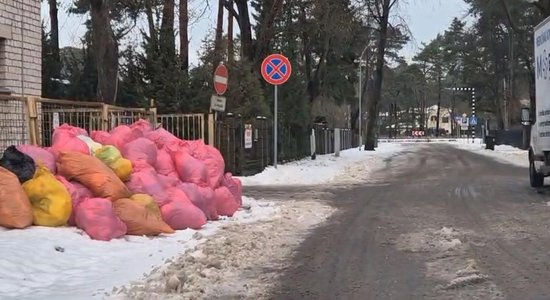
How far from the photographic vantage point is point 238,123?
64.4ft

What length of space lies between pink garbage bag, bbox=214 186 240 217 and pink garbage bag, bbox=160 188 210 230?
1.09 m

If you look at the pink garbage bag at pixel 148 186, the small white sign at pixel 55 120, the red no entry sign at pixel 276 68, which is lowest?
the pink garbage bag at pixel 148 186

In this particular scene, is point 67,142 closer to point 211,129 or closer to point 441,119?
point 211,129

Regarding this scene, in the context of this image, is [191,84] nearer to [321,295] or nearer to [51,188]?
[51,188]

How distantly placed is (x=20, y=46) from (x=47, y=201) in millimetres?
6974

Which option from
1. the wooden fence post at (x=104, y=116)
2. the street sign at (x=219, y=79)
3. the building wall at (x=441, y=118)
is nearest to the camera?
the wooden fence post at (x=104, y=116)

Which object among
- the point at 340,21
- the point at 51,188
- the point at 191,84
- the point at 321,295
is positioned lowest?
the point at 321,295

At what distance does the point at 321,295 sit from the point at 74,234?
3.27 metres

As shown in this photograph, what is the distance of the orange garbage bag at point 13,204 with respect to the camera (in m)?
7.67

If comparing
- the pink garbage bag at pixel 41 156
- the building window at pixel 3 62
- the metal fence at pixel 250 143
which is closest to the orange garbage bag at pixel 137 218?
the pink garbage bag at pixel 41 156

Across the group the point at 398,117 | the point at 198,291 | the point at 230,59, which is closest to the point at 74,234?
the point at 198,291

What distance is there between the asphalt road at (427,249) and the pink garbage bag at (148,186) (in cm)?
211

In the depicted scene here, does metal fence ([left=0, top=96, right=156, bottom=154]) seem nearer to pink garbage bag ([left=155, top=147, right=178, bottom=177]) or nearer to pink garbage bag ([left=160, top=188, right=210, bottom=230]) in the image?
pink garbage bag ([left=155, top=147, right=178, bottom=177])

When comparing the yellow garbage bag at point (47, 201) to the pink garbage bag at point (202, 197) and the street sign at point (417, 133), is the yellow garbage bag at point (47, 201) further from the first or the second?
the street sign at point (417, 133)
